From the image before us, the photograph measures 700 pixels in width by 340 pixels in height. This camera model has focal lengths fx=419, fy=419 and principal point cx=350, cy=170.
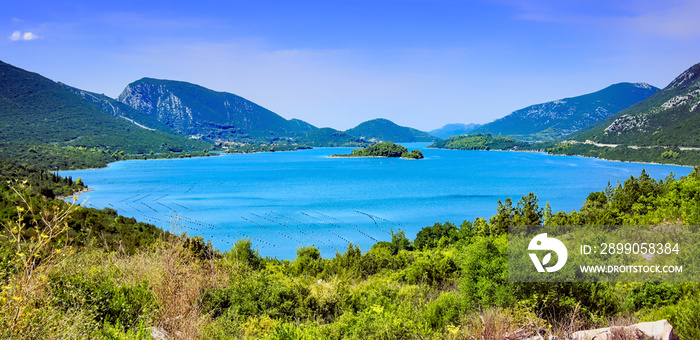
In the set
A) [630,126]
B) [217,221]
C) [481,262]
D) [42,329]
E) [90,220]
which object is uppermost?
[630,126]

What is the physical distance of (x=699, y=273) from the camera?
9.33m

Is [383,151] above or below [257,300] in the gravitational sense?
→ above

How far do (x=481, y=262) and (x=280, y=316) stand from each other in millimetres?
3882

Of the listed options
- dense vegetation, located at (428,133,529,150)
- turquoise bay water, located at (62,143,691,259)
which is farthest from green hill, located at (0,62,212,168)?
dense vegetation, located at (428,133,529,150)

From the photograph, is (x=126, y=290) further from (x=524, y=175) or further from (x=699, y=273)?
(x=524, y=175)

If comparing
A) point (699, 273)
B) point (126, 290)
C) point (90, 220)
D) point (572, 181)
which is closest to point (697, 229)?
point (699, 273)

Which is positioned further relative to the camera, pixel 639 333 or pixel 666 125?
pixel 666 125

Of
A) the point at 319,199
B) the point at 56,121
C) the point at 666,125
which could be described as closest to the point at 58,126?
the point at 56,121

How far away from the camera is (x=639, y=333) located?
172 inches
